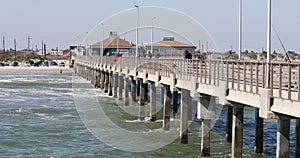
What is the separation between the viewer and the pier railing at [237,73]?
50.3 ft

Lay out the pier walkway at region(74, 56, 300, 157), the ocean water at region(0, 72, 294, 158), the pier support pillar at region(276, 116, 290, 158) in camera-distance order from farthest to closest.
Result: the ocean water at region(0, 72, 294, 158) < the pier walkway at region(74, 56, 300, 157) < the pier support pillar at region(276, 116, 290, 158)

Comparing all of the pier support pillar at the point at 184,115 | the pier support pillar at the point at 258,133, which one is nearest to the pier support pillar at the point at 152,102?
the pier support pillar at the point at 184,115

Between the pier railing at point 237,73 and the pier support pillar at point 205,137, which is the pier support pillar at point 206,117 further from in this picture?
the pier railing at point 237,73

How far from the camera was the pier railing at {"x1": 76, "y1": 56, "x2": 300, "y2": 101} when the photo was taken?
1534cm

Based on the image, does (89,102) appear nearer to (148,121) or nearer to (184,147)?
(148,121)

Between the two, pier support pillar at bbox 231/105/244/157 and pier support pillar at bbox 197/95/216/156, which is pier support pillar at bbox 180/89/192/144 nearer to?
pier support pillar at bbox 197/95/216/156

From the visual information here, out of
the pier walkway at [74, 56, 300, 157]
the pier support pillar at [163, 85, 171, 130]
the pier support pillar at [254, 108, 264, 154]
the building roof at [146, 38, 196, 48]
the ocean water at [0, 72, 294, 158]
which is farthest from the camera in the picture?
the building roof at [146, 38, 196, 48]

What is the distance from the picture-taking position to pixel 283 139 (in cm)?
1524

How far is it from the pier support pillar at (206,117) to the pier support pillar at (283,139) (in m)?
6.46

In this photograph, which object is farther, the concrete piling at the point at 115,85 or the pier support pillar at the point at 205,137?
the concrete piling at the point at 115,85

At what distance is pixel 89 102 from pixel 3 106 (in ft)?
24.3

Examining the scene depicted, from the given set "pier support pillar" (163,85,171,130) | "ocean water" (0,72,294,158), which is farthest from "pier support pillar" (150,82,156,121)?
"pier support pillar" (163,85,171,130)

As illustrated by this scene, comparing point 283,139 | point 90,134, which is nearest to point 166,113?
point 90,134

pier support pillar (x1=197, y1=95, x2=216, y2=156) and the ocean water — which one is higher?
pier support pillar (x1=197, y1=95, x2=216, y2=156)
